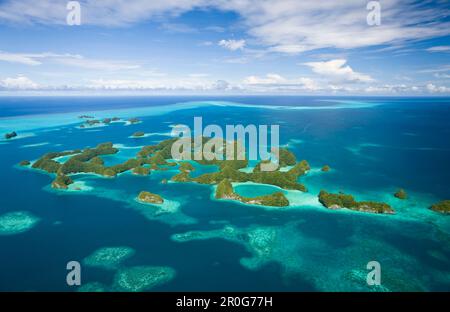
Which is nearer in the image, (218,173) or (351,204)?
(351,204)

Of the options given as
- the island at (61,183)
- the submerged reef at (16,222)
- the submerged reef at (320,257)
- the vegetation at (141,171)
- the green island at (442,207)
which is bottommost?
the submerged reef at (320,257)

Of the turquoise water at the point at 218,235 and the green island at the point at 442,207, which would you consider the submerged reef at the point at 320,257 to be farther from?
the green island at the point at 442,207

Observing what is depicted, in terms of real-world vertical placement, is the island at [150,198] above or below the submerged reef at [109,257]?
above

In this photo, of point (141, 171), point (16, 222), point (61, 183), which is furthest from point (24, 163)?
point (16, 222)

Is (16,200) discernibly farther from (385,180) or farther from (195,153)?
(385,180)

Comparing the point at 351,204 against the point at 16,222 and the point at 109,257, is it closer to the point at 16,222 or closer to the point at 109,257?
the point at 109,257

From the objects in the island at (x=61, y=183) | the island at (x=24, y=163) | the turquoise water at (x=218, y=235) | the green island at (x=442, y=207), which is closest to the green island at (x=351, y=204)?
the turquoise water at (x=218, y=235)

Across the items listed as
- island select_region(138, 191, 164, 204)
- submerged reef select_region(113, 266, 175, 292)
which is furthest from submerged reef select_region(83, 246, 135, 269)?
island select_region(138, 191, 164, 204)
